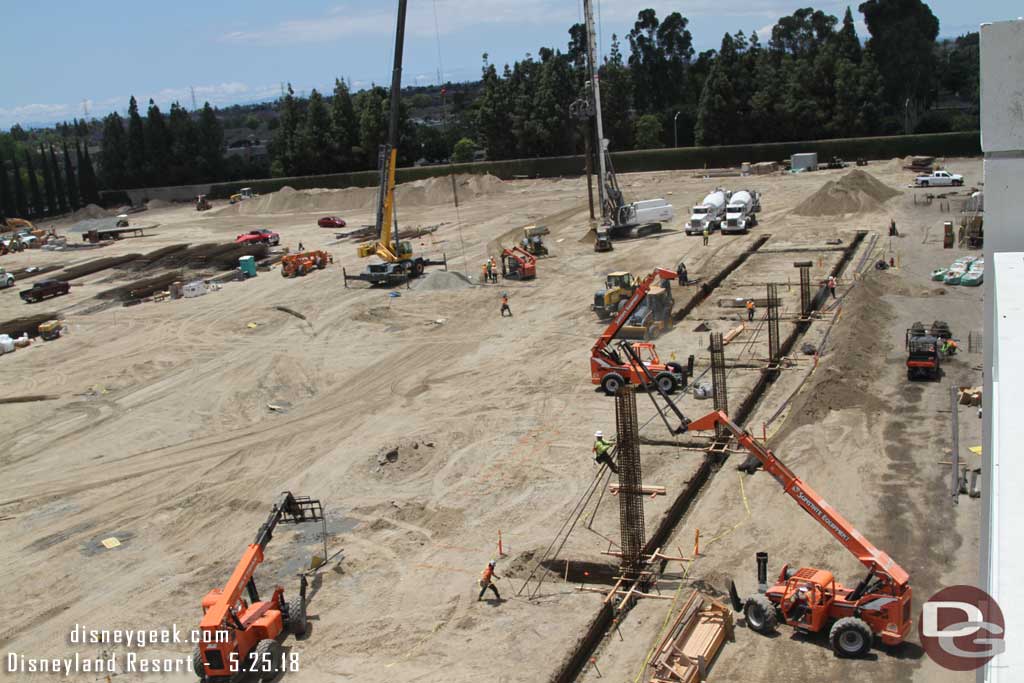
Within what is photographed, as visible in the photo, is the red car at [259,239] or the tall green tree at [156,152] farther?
the tall green tree at [156,152]

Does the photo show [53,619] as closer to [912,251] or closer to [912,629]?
[912,629]

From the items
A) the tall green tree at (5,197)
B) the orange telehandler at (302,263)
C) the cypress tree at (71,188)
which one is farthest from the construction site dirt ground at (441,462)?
the cypress tree at (71,188)

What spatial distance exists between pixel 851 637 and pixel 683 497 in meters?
6.17

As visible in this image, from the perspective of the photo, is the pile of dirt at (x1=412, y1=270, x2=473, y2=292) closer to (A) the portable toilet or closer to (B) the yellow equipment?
(B) the yellow equipment

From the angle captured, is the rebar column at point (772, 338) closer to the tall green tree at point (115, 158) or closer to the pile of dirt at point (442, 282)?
the pile of dirt at point (442, 282)

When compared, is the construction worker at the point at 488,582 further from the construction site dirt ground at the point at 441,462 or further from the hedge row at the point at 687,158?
the hedge row at the point at 687,158

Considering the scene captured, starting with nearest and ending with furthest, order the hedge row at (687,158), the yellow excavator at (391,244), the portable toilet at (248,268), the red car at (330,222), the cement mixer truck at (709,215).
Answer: the yellow excavator at (391,244)
the cement mixer truck at (709,215)
the portable toilet at (248,268)
the red car at (330,222)
the hedge row at (687,158)

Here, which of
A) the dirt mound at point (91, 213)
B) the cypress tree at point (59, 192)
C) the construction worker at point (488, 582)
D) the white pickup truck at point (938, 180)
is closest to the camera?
the construction worker at point (488, 582)

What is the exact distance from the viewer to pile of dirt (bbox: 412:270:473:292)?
4184 cm

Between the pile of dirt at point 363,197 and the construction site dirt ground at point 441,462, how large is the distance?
1263 inches

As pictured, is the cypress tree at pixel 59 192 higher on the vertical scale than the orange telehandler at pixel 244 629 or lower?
higher

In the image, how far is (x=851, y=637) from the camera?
1396cm

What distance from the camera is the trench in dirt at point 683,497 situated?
14719mm

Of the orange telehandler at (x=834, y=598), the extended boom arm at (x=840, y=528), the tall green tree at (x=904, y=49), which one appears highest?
the tall green tree at (x=904, y=49)
